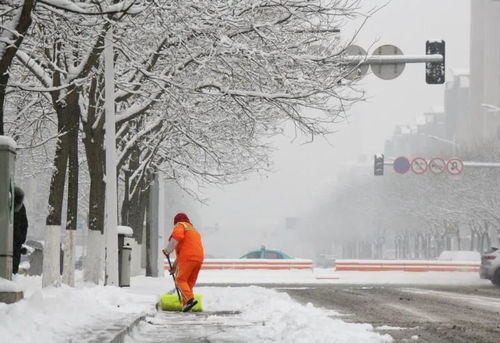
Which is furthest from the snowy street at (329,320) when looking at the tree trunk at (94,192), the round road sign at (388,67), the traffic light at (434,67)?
the round road sign at (388,67)

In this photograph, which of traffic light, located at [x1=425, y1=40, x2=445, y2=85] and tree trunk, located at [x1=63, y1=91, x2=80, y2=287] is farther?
traffic light, located at [x1=425, y1=40, x2=445, y2=85]

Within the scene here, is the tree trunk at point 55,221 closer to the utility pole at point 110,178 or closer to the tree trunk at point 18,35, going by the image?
the utility pole at point 110,178

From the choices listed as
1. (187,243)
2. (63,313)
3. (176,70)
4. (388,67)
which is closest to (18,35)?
(63,313)

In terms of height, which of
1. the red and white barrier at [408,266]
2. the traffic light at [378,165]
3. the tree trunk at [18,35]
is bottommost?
the red and white barrier at [408,266]

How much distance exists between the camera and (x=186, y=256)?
734 inches

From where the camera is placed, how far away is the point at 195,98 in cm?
2666

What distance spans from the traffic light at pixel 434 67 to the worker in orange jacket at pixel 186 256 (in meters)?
7.47

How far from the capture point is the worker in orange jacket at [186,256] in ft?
60.7

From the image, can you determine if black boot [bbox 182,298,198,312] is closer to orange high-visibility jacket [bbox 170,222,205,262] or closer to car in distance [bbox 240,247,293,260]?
orange high-visibility jacket [bbox 170,222,205,262]

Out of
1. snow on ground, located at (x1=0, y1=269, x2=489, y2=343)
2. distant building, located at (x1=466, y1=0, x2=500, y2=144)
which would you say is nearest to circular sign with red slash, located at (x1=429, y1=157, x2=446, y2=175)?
snow on ground, located at (x1=0, y1=269, x2=489, y2=343)

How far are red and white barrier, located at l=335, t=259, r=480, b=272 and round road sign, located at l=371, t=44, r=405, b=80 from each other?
28.1 m

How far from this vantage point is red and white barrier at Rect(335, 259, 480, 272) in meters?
51.4

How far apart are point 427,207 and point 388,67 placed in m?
62.7

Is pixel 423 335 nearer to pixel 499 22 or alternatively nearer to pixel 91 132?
pixel 91 132
